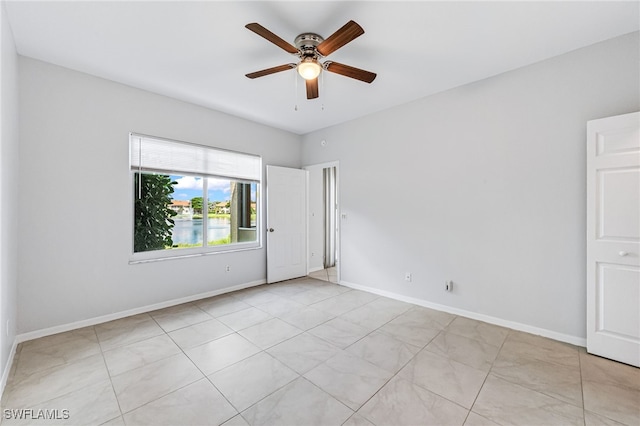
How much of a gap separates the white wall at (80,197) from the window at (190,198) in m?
0.17

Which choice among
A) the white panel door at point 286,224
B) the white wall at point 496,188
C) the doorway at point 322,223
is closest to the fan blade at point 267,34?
the white wall at point 496,188

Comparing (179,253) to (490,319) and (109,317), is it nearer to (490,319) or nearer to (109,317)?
(109,317)

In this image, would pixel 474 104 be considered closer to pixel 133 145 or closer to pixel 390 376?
pixel 390 376

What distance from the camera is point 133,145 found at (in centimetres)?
335

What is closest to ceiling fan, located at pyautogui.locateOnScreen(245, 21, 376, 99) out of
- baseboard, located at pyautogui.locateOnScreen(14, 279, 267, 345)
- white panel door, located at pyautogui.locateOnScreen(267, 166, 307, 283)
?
white panel door, located at pyautogui.locateOnScreen(267, 166, 307, 283)

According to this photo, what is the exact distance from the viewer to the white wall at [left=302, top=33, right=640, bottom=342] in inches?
101

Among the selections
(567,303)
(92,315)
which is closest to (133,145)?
(92,315)

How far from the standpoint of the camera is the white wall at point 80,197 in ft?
8.86

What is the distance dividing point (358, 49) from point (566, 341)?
3.54m

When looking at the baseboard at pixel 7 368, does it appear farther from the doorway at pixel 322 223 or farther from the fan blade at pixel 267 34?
the doorway at pixel 322 223

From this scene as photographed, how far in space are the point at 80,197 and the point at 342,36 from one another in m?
3.25

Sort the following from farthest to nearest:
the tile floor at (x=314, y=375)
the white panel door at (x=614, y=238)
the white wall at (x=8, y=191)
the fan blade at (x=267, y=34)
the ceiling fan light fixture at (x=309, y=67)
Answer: the ceiling fan light fixture at (x=309, y=67), the white panel door at (x=614, y=238), the white wall at (x=8, y=191), the fan blade at (x=267, y=34), the tile floor at (x=314, y=375)

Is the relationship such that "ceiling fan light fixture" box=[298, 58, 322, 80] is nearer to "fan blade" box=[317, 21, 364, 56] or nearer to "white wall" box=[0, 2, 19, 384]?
"fan blade" box=[317, 21, 364, 56]

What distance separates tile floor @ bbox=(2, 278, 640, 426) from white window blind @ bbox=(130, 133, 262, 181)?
1.98 meters
